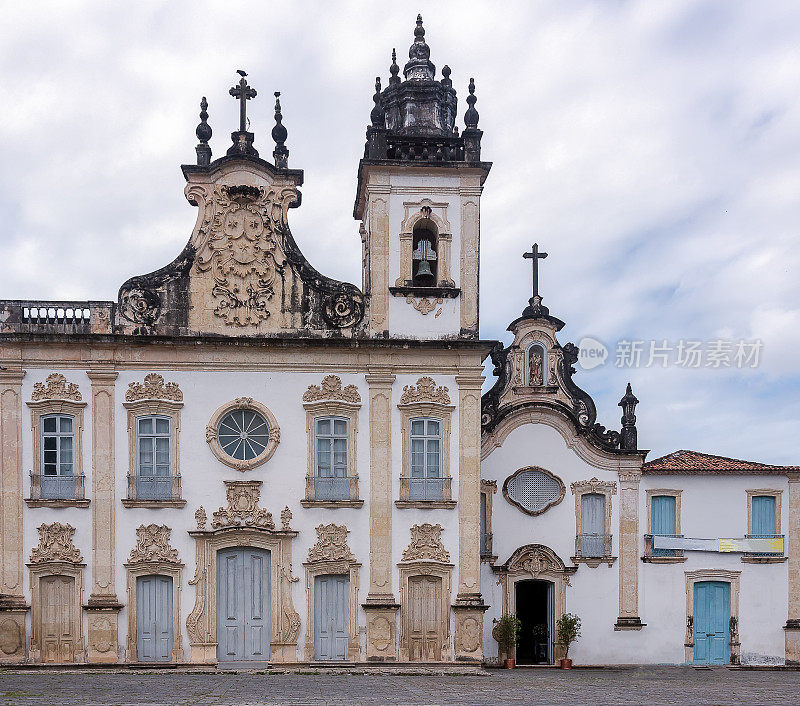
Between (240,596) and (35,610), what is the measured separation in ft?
13.3

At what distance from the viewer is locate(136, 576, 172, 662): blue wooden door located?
20438 mm

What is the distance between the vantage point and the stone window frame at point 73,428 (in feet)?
67.1

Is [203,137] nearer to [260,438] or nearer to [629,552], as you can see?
[260,438]

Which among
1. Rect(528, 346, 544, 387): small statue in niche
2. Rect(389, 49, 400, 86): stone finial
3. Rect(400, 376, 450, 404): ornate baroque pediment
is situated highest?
Rect(389, 49, 400, 86): stone finial

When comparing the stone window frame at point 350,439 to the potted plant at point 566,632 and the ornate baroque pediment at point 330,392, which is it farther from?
the potted plant at point 566,632

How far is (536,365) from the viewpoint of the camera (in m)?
25.0

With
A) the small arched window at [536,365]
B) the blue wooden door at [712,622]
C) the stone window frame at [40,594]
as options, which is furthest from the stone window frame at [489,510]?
the stone window frame at [40,594]

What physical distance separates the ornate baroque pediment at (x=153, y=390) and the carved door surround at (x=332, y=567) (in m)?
4.06

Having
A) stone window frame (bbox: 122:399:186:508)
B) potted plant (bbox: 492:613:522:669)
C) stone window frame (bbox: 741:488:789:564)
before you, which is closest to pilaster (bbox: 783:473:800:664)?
stone window frame (bbox: 741:488:789:564)

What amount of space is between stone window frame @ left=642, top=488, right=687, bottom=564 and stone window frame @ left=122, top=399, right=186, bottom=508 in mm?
11169

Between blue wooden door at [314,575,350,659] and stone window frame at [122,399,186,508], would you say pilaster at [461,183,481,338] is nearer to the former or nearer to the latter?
blue wooden door at [314,575,350,659]

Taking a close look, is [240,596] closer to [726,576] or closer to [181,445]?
[181,445]

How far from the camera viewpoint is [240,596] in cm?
2077

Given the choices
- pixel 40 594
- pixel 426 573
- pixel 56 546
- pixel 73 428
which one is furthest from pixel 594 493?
pixel 40 594
